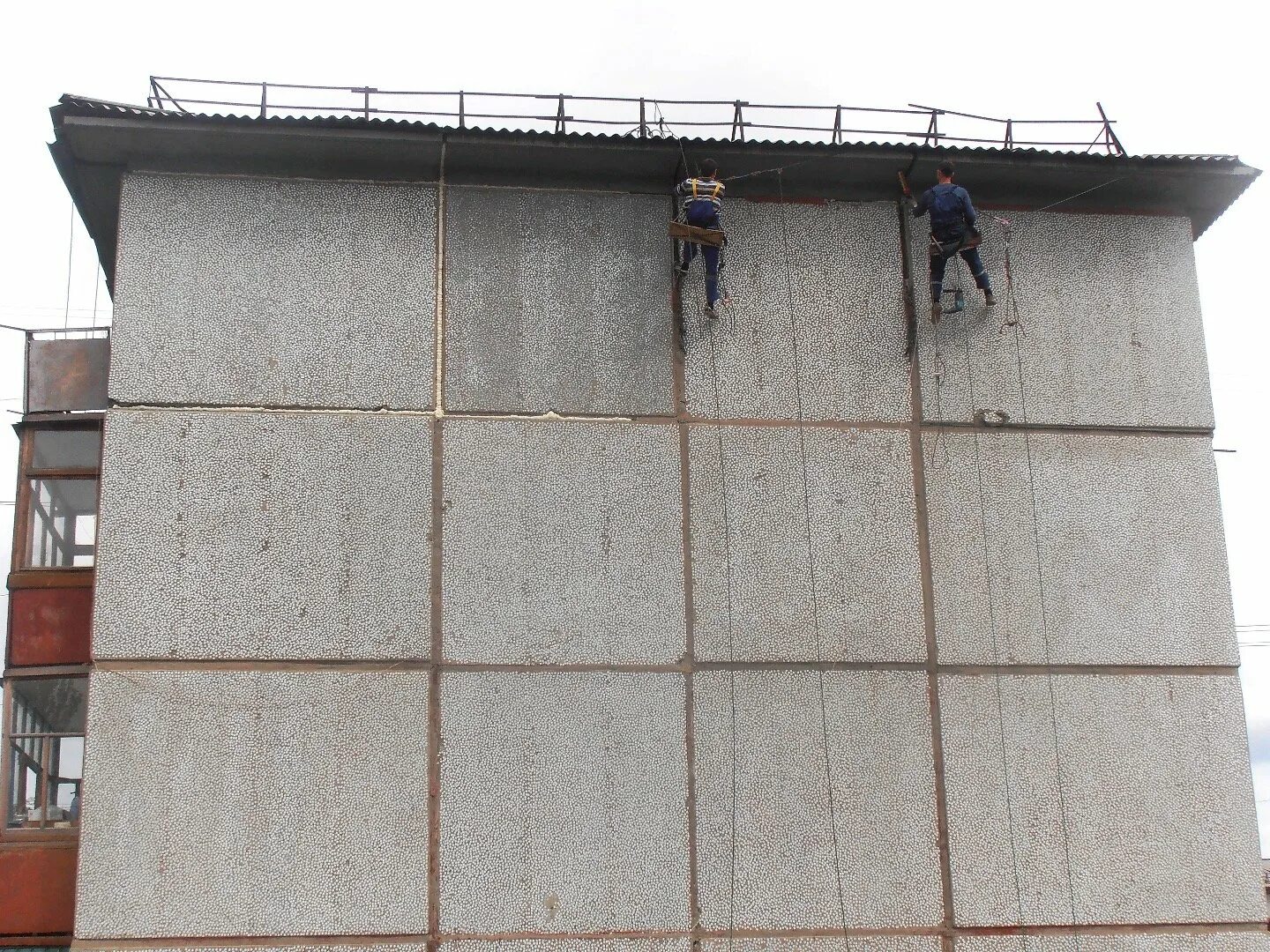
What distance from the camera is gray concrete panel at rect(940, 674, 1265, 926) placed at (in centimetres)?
1034

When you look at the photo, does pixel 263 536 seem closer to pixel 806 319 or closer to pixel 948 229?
pixel 806 319

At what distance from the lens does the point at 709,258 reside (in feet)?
36.7

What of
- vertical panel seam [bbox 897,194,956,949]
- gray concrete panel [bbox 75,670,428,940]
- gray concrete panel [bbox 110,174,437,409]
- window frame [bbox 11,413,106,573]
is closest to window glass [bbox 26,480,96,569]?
window frame [bbox 11,413,106,573]

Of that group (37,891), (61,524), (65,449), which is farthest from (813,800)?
(65,449)

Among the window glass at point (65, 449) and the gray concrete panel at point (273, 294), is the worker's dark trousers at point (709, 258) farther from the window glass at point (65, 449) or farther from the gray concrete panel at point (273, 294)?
the window glass at point (65, 449)

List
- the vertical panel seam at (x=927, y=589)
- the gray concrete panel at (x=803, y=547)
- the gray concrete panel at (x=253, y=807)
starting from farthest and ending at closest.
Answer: the gray concrete panel at (x=803, y=547) < the vertical panel seam at (x=927, y=589) < the gray concrete panel at (x=253, y=807)

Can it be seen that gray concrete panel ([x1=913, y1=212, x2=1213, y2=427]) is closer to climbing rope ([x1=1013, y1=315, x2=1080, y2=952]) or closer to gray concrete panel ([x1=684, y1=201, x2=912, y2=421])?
climbing rope ([x1=1013, y1=315, x2=1080, y2=952])

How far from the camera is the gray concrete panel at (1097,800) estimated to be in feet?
33.9

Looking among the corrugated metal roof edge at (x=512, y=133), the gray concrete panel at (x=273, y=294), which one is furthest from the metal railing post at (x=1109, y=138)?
the gray concrete panel at (x=273, y=294)

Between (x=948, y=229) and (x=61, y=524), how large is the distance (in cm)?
850

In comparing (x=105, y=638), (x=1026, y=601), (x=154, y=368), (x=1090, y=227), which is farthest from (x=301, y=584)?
(x=1090, y=227)

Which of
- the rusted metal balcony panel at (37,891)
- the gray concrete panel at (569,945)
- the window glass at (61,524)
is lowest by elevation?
the gray concrete panel at (569,945)

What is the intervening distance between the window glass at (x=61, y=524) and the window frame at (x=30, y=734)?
3.36 feet

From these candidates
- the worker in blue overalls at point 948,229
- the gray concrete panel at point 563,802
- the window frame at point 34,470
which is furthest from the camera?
the window frame at point 34,470
